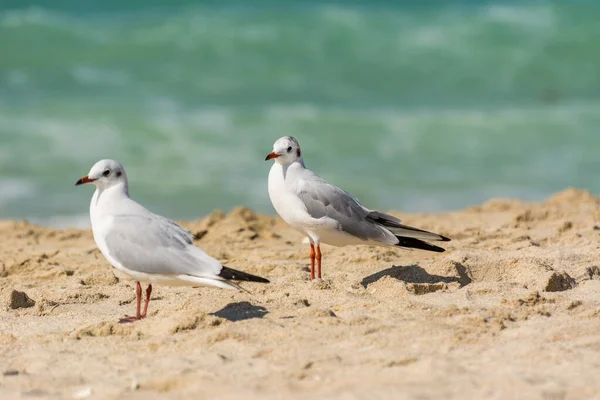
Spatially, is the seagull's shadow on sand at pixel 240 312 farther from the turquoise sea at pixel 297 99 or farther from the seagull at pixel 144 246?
the turquoise sea at pixel 297 99

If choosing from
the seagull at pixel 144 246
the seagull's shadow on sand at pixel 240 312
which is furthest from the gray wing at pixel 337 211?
the seagull at pixel 144 246

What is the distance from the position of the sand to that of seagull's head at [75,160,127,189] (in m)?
0.69

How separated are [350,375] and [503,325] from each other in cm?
98

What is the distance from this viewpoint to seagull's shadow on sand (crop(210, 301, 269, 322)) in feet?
15.1

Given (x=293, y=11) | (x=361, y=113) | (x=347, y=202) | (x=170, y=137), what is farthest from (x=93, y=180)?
(x=293, y=11)

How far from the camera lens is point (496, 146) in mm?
13766

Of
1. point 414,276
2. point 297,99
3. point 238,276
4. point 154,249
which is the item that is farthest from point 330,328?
point 297,99

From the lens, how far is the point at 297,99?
640 inches

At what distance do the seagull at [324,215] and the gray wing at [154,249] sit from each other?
3.80 feet

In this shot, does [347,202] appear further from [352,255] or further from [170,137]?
[170,137]

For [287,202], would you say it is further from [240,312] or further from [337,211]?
[240,312]

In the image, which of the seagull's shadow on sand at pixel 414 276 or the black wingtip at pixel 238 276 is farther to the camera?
the seagull's shadow on sand at pixel 414 276

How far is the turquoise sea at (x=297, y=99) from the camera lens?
11.7 meters

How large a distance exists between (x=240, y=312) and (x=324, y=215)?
3.92 ft
